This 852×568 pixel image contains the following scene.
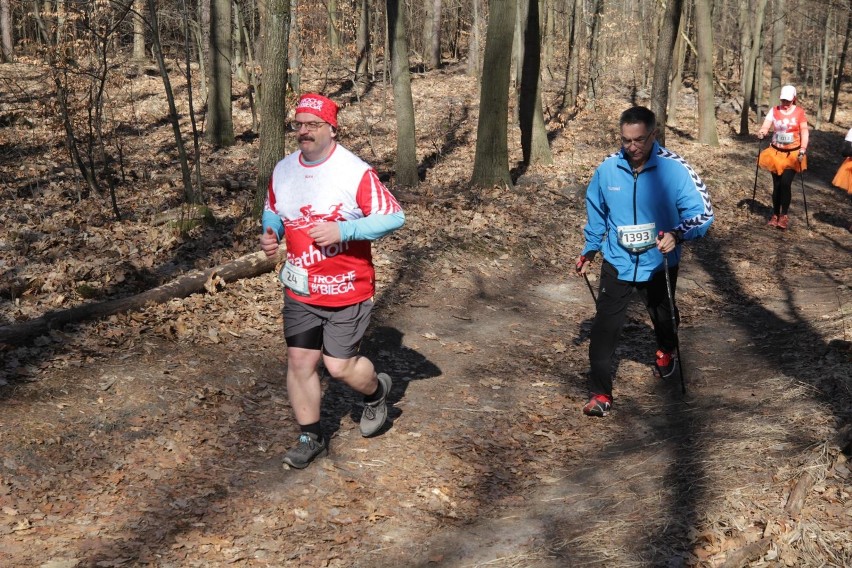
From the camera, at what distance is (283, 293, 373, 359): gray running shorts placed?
5.12m

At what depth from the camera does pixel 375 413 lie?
580 centimetres

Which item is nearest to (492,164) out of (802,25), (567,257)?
(567,257)

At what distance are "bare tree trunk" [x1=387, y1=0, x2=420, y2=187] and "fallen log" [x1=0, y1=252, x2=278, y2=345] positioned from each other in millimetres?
6064

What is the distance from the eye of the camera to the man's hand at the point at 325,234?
475 centimetres

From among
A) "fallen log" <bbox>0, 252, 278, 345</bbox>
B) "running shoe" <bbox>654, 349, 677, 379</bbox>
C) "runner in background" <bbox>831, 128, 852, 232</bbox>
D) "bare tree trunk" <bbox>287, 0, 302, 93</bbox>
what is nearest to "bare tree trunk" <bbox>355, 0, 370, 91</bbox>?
"bare tree trunk" <bbox>287, 0, 302, 93</bbox>

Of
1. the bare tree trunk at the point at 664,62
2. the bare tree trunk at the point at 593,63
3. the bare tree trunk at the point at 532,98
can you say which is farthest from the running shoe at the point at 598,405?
the bare tree trunk at the point at 593,63

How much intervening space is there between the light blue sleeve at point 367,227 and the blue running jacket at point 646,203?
1.91 metres

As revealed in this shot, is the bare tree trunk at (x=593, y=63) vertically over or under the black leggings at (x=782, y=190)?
over

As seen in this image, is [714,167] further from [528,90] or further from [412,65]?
[412,65]

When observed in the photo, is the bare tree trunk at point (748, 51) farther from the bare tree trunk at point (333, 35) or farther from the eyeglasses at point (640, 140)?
the eyeglasses at point (640, 140)

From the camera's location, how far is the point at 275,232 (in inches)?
204

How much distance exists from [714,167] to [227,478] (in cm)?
1644

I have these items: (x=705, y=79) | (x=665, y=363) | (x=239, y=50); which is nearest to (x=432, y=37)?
(x=239, y=50)

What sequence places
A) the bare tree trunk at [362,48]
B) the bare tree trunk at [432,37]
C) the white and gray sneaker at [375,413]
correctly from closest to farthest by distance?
the white and gray sneaker at [375,413] → the bare tree trunk at [362,48] → the bare tree trunk at [432,37]
